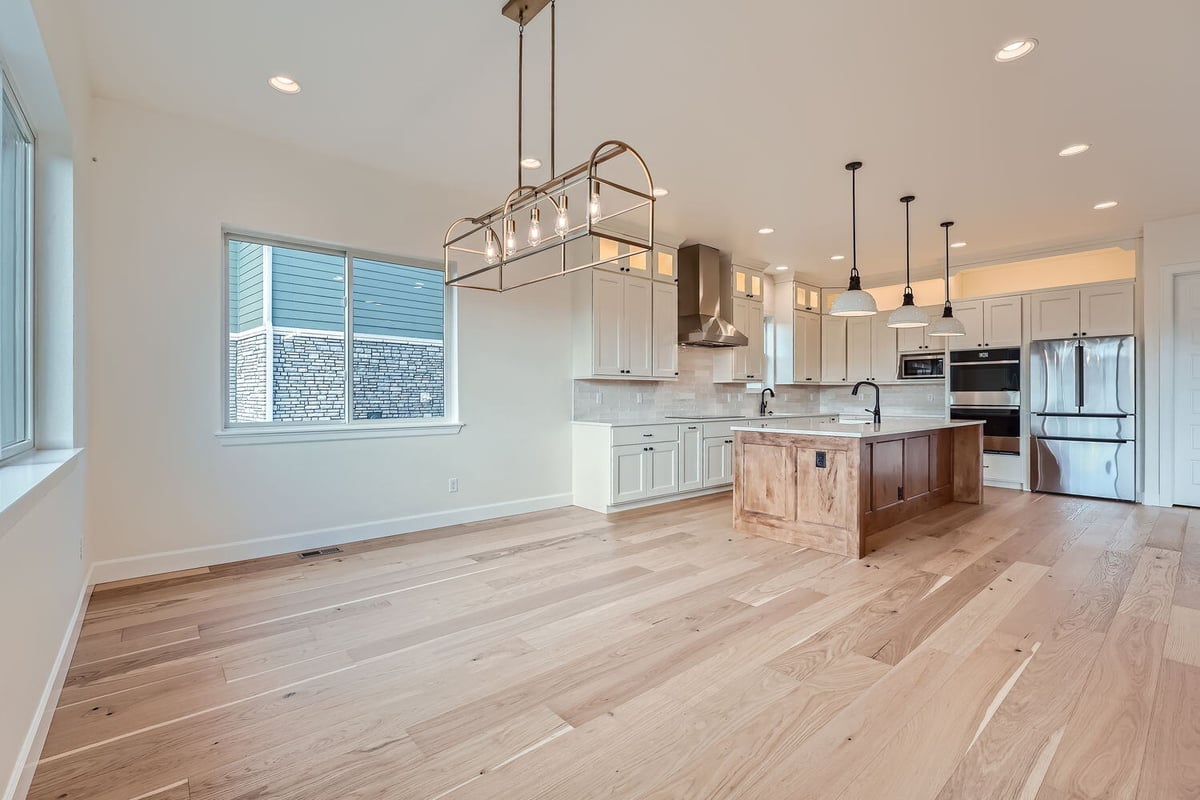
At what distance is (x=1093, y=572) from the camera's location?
3352mm

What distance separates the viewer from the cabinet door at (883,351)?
736 cm

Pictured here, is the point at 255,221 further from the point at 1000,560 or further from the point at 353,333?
the point at 1000,560

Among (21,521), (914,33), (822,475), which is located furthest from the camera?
(822,475)

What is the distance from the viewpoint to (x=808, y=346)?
782 cm

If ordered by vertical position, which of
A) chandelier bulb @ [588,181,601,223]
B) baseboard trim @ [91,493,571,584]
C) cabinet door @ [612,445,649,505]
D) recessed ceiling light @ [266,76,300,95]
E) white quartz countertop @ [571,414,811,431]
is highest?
recessed ceiling light @ [266,76,300,95]

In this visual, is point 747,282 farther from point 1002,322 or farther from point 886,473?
point 886,473

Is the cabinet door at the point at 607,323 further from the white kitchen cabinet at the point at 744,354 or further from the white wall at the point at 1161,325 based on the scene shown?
the white wall at the point at 1161,325

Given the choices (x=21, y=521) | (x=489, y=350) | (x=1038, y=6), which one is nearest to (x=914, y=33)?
(x=1038, y=6)

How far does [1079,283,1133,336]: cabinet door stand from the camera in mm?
5504

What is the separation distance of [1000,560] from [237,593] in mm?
4630

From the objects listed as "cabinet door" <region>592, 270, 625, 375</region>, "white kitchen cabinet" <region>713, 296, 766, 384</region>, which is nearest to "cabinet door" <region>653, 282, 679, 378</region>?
"cabinet door" <region>592, 270, 625, 375</region>

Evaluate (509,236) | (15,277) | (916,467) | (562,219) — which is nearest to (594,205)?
(562,219)

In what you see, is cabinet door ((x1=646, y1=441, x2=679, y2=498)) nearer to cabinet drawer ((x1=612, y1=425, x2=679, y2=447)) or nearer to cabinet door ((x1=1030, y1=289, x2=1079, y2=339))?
cabinet drawer ((x1=612, y1=425, x2=679, y2=447))

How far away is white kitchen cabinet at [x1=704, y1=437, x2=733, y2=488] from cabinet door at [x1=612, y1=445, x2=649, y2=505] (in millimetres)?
923
